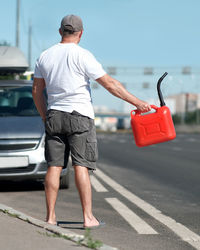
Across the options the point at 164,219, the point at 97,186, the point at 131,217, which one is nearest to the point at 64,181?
the point at 97,186

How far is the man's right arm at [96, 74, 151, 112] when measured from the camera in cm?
518

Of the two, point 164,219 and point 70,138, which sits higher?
point 70,138

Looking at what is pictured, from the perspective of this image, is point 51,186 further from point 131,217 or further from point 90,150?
point 131,217

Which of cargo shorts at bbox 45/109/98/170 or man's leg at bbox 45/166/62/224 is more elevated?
cargo shorts at bbox 45/109/98/170

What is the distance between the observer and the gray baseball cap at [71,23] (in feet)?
17.1

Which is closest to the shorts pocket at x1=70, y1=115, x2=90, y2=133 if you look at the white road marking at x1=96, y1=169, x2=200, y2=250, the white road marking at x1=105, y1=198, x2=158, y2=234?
the white road marking at x1=105, y1=198, x2=158, y2=234

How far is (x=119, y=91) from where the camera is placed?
5.21 meters

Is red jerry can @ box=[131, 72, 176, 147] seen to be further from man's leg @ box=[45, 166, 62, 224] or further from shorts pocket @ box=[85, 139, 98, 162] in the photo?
man's leg @ box=[45, 166, 62, 224]

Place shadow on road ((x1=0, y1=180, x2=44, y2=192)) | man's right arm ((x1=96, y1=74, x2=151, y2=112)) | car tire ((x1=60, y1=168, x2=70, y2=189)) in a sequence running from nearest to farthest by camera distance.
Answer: man's right arm ((x1=96, y1=74, x2=151, y2=112))
car tire ((x1=60, y1=168, x2=70, y2=189))
shadow on road ((x1=0, y1=180, x2=44, y2=192))

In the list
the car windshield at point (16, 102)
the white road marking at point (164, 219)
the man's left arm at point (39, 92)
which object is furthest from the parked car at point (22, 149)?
the man's left arm at point (39, 92)

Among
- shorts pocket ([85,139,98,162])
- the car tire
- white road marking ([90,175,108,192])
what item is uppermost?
shorts pocket ([85,139,98,162])

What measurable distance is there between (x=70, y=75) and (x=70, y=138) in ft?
1.81

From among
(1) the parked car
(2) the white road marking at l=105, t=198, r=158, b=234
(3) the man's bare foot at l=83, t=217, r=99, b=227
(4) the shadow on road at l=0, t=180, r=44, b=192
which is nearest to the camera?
(3) the man's bare foot at l=83, t=217, r=99, b=227

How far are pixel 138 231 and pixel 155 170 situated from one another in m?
8.32
